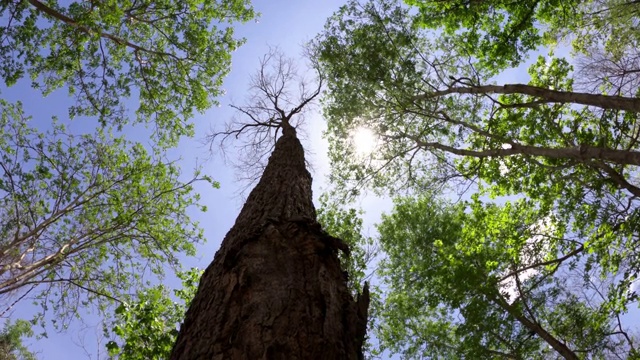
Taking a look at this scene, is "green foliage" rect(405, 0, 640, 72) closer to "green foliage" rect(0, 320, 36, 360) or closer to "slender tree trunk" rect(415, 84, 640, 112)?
"slender tree trunk" rect(415, 84, 640, 112)

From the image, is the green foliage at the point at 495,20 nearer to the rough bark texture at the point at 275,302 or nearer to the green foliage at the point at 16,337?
the rough bark texture at the point at 275,302

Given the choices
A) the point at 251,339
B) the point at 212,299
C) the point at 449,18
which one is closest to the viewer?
the point at 251,339

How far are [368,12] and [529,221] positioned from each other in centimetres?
659

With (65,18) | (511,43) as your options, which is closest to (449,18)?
(511,43)

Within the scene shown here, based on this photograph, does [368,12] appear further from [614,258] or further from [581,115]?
[614,258]

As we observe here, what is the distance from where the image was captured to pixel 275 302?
8.05 feet

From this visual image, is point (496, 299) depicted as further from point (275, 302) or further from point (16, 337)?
point (16, 337)

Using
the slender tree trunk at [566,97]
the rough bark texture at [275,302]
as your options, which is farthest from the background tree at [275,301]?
the slender tree trunk at [566,97]

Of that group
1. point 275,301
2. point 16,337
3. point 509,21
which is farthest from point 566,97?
point 16,337

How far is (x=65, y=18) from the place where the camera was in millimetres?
8477

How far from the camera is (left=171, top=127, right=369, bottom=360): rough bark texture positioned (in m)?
2.17

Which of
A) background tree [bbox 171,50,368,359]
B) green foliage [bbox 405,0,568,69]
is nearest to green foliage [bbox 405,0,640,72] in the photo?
green foliage [bbox 405,0,568,69]

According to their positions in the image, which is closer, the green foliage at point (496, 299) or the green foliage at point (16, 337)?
the green foliage at point (496, 299)

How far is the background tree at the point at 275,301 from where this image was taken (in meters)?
2.17
